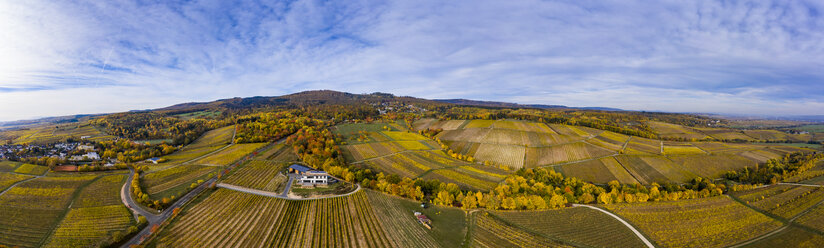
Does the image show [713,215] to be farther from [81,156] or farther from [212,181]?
[81,156]

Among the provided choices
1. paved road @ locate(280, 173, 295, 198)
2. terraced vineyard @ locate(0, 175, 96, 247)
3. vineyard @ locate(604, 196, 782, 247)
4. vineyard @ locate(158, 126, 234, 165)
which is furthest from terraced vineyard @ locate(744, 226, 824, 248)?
vineyard @ locate(158, 126, 234, 165)

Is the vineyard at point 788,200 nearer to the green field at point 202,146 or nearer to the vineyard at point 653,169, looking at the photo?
the vineyard at point 653,169

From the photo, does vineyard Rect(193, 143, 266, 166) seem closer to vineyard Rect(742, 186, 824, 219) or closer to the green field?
the green field

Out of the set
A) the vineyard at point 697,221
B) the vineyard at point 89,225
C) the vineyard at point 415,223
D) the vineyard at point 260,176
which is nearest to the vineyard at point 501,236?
the vineyard at point 415,223

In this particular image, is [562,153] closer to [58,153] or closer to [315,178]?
[315,178]

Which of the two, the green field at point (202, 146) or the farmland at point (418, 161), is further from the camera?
the green field at point (202, 146)

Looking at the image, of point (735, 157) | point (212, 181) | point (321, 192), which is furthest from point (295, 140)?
point (735, 157)

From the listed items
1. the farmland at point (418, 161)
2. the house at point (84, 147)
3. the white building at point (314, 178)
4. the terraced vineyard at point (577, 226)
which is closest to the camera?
the terraced vineyard at point (577, 226)
